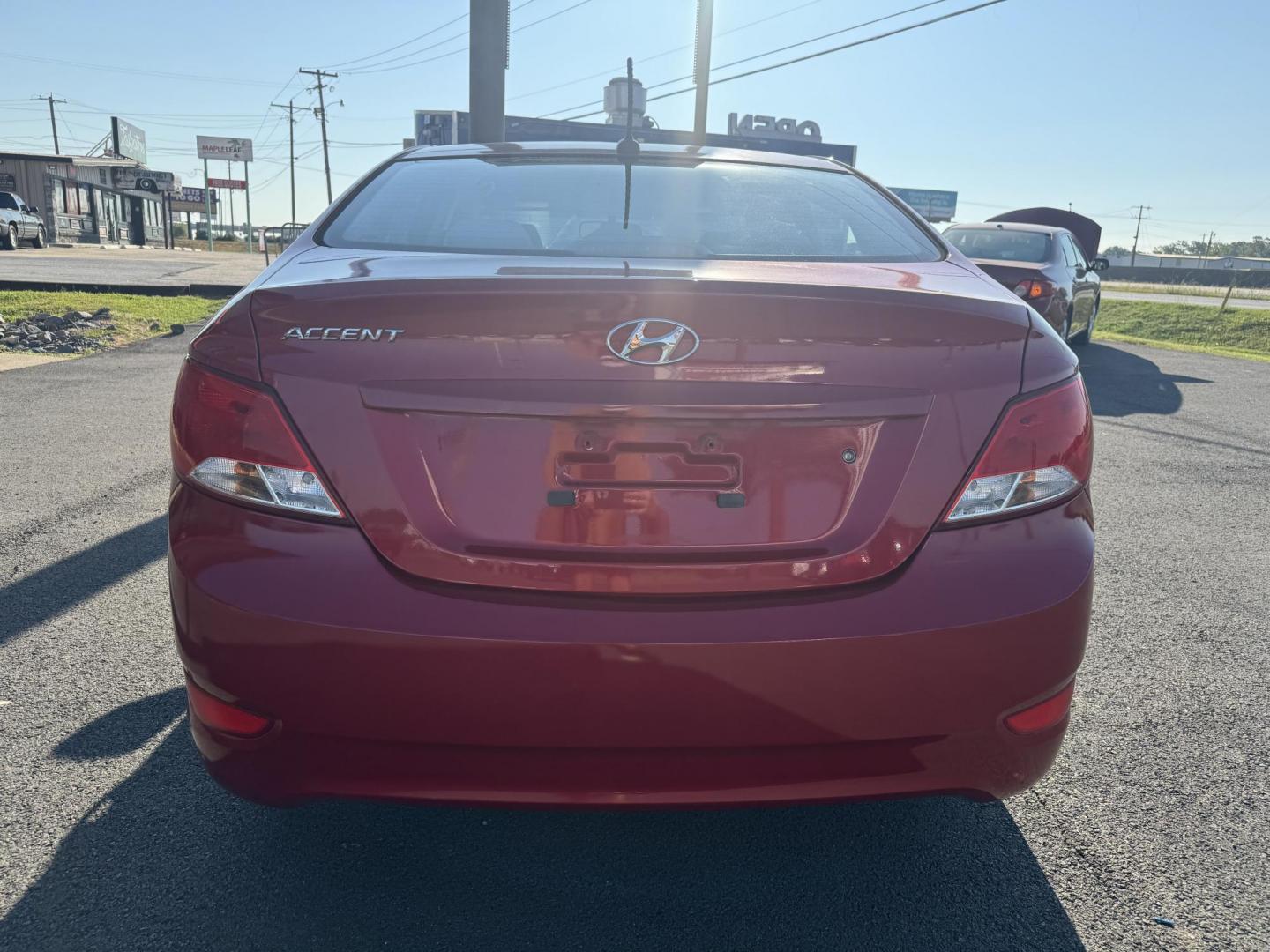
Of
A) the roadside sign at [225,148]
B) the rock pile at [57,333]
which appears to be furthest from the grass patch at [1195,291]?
the roadside sign at [225,148]

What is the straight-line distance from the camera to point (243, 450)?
1.72m

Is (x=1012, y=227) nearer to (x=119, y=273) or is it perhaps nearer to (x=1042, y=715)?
(x=1042, y=715)

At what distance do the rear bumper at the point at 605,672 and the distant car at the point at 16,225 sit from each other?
36023 mm

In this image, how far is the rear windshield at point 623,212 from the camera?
2.38 m

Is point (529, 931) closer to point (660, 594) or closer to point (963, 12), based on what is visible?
point (660, 594)

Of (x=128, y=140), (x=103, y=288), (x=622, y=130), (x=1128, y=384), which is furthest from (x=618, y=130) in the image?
(x=128, y=140)

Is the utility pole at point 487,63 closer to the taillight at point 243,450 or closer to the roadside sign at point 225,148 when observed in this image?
the taillight at point 243,450

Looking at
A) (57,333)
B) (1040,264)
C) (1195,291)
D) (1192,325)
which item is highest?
(1040,264)

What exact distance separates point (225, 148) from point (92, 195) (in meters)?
22.1

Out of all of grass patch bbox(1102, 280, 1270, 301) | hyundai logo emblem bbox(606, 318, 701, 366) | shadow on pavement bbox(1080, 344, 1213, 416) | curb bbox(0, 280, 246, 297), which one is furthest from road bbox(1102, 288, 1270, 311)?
hyundai logo emblem bbox(606, 318, 701, 366)

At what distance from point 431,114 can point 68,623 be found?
117ft

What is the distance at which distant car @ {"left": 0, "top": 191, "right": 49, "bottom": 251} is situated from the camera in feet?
104

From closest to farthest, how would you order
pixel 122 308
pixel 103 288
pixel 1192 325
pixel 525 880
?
pixel 525 880
pixel 122 308
pixel 103 288
pixel 1192 325

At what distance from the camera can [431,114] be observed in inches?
1416
